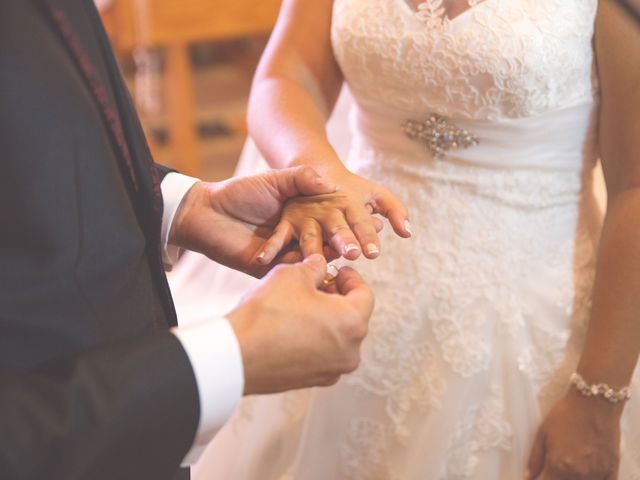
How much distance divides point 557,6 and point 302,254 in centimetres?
52

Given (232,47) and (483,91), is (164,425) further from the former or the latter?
(232,47)

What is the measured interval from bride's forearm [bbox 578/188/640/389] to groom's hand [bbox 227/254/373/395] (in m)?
0.45

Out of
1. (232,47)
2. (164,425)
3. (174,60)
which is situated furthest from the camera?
(232,47)

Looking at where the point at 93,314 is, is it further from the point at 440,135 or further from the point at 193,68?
the point at 193,68

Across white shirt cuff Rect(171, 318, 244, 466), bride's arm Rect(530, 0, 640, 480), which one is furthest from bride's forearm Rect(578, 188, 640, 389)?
white shirt cuff Rect(171, 318, 244, 466)

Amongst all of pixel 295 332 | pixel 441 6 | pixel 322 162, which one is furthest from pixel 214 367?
pixel 441 6

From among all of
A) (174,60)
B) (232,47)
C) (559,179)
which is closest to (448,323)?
(559,179)

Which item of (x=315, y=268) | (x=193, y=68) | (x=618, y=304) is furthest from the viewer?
(x=193, y=68)

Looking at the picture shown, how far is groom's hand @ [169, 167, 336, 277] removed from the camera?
3.30 feet

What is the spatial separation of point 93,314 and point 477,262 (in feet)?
2.14

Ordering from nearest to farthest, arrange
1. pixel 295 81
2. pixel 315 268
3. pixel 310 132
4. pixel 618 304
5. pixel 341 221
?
pixel 315 268
pixel 341 221
pixel 618 304
pixel 310 132
pixel 295 81

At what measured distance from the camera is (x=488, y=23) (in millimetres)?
1100

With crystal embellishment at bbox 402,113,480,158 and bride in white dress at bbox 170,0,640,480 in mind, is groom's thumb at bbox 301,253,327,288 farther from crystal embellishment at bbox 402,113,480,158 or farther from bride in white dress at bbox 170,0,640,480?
crystal embellishment at bbox 402,113,480,158

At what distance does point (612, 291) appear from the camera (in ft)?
3.55
